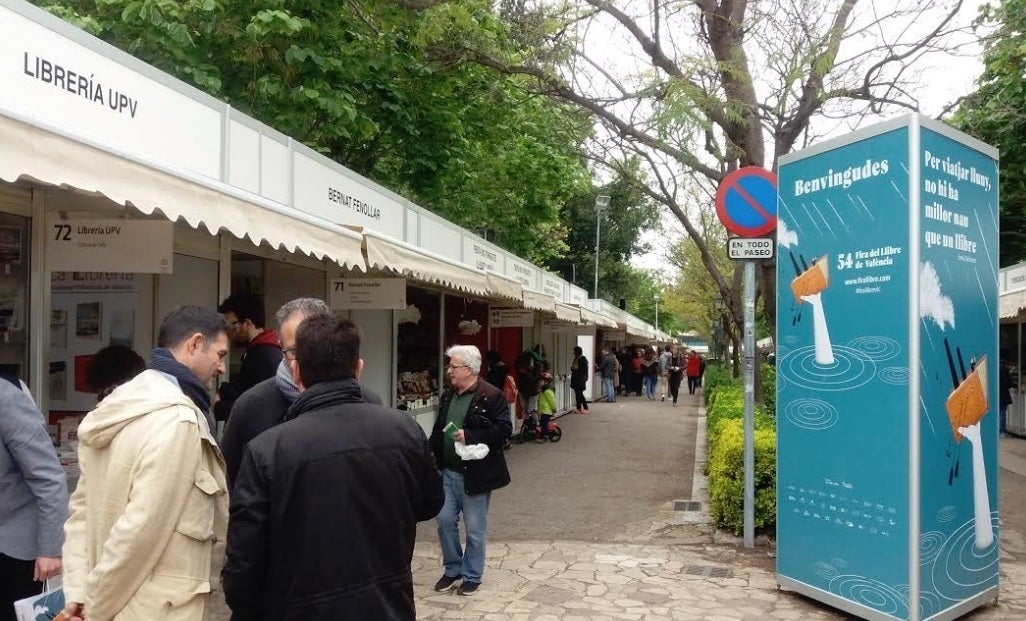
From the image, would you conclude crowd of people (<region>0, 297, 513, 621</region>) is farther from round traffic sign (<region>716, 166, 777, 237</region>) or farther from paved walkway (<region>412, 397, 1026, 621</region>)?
round traffic sign (<region>716, 166, 777, 237</region>)

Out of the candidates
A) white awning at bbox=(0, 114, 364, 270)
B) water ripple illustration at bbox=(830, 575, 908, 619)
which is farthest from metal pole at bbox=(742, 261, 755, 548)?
white awning at bbox=(0, 114, 364, 270)

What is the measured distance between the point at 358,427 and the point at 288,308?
1.07 metres

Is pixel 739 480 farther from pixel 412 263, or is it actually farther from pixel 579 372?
pixel 579 372

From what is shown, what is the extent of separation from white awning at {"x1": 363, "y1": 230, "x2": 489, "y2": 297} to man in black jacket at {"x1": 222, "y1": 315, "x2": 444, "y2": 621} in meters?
3.24

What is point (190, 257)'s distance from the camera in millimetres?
6395

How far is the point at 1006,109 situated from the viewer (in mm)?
9844

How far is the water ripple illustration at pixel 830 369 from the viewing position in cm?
491

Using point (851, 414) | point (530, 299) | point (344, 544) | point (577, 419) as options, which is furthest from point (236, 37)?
point (577, 419)

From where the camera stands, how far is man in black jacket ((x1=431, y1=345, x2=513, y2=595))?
5.45m

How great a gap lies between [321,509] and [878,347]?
11.8 ft

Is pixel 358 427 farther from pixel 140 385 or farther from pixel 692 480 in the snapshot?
pixel 692 480

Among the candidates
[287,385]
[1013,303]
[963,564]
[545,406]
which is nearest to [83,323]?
[287,385]

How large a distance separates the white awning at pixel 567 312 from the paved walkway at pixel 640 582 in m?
6.06

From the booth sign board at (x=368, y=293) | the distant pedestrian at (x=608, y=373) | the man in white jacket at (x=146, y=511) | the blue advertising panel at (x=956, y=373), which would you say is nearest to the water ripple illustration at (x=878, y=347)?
the blue advertising panel at (x=956, y=373)
